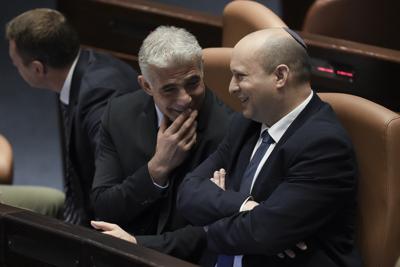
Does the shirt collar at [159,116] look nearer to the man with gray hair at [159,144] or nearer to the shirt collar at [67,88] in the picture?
the man with gray hair at [159,144]

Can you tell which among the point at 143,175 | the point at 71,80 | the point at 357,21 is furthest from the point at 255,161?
the point at 357,21

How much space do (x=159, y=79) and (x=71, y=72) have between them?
1.73 ft

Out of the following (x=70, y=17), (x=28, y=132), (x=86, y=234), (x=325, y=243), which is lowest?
(x=28, y=132)

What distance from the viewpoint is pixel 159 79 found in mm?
1786

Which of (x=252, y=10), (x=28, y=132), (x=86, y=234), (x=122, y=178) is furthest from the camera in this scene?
(x=28, y=132)

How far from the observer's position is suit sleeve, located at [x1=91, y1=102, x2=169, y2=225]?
5.95ft

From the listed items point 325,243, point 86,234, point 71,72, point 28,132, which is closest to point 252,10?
point 71,72

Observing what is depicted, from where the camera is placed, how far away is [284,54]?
158 centimetres

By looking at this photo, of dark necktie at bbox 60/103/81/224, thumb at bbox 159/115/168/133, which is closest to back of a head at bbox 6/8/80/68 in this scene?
dark necktie at bbox 60/103/81/224

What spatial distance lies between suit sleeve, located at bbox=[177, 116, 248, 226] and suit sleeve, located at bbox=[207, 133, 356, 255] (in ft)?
0.19

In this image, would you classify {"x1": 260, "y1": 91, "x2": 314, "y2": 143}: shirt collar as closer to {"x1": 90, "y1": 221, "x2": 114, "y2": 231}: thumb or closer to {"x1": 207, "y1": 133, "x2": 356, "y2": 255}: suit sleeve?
{"x1": 207, "y1": 133, "x2": 356, "y2": 255}: suit sleeve

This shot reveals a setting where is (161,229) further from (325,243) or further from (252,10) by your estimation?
(252,10)

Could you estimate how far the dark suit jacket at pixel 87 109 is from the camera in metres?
2.15

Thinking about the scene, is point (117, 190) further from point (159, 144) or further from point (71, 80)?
point (71, 80)
